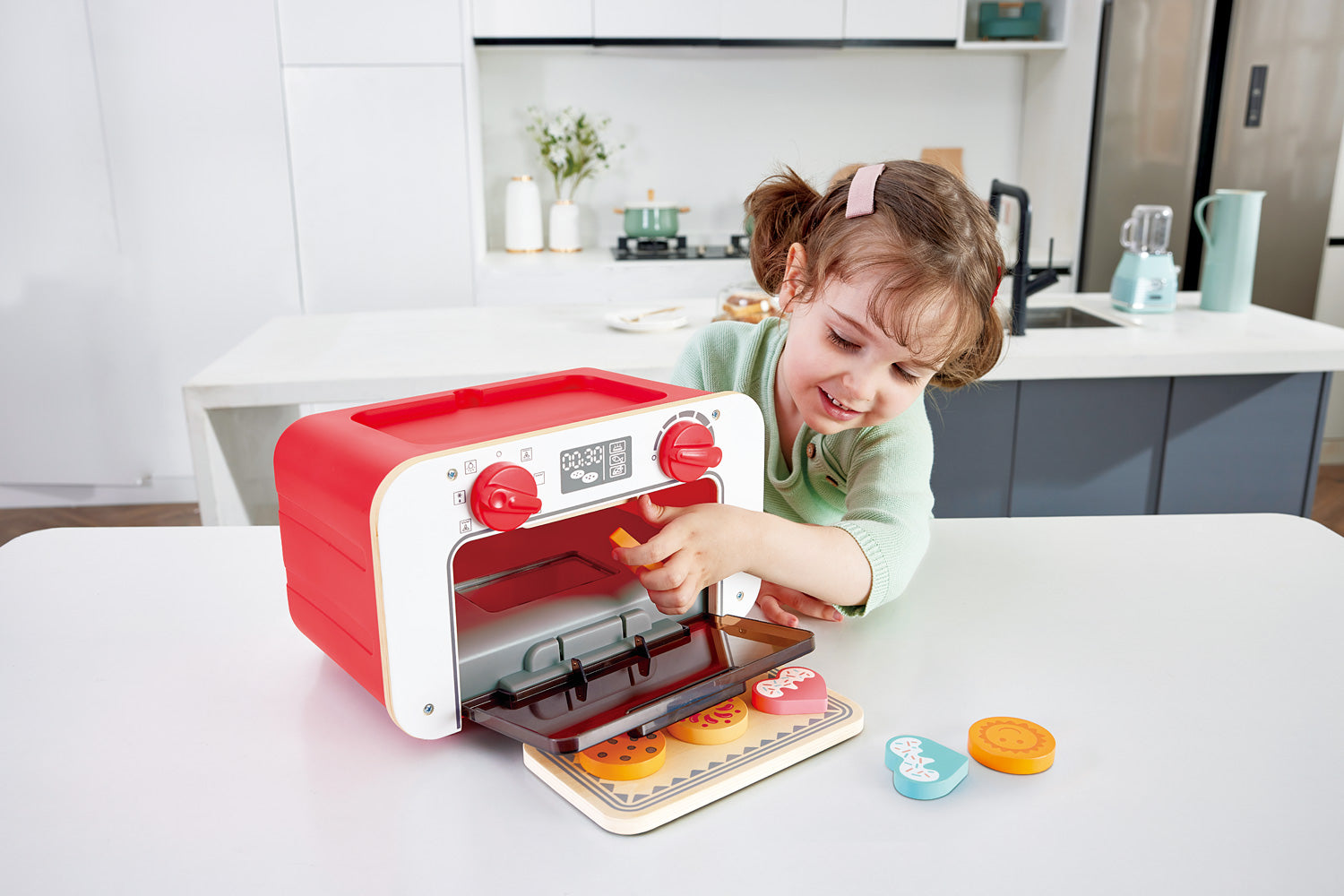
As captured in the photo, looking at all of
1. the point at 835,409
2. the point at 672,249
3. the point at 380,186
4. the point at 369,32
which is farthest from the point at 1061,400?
the point at 369,32

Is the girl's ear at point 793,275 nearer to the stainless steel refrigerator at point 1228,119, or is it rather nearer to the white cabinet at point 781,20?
the white cabinet at point 781,20

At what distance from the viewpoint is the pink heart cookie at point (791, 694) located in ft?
2.15

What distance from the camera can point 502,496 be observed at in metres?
0.57

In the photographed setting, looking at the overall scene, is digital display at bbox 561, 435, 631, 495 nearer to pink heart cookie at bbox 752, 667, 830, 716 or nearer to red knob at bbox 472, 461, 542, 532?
red knob at bbox 472, 461, 542, 532

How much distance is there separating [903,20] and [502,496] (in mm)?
3074

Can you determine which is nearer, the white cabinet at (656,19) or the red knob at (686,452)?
the red knob at (686,452)

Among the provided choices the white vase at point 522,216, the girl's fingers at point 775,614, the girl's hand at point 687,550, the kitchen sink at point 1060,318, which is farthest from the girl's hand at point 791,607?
the white vase at point 522,216

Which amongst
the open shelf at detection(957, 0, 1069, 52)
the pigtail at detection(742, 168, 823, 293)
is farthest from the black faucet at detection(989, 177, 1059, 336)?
the open shelf at detection(957, 0, 1069, 52)

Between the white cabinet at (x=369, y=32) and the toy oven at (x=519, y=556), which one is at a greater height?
the white cabinet at (x=369, y=32)

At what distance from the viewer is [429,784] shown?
1.98 ft

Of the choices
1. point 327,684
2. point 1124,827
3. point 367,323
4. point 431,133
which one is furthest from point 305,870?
point 431,133

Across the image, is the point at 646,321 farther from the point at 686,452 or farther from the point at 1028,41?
the point at 1028,41

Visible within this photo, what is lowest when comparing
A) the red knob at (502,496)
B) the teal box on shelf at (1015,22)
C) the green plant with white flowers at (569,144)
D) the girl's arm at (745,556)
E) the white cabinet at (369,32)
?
the girl's arm at (745,556)

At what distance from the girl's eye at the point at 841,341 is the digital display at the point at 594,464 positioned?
28 centimetres
